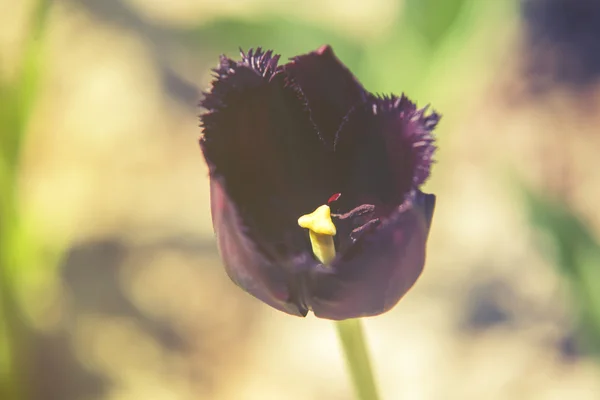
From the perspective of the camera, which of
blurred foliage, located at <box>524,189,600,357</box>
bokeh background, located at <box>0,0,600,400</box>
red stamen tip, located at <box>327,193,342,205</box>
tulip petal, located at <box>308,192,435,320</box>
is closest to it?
tulip petal, located at <box>308,192,435,320</box>

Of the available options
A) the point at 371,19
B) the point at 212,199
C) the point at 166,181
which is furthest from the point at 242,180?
the point at 371,19

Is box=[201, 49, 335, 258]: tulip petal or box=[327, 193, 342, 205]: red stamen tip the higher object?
box=[201, 49, 335, 258]: tulip petal

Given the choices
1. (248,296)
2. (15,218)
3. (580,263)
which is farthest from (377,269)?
(248,296)

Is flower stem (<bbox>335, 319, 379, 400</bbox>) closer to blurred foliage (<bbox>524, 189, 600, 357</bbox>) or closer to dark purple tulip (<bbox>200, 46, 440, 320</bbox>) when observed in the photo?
dark purple tulip (<bbox>200, 46, 440, 320</bbox>)

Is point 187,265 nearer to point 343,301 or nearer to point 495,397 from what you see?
point 495,397

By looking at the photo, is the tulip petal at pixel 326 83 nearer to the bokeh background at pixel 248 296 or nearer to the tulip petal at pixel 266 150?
the tulip petal at pixel 266 150

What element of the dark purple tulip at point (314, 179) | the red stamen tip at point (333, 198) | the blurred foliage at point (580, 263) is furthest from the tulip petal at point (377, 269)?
the blurred foliage at point (580, 263)

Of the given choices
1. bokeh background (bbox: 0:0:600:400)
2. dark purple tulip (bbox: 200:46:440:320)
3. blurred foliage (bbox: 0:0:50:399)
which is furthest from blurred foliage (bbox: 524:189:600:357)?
blurred foliage (bbox: 0:0:50:399)
